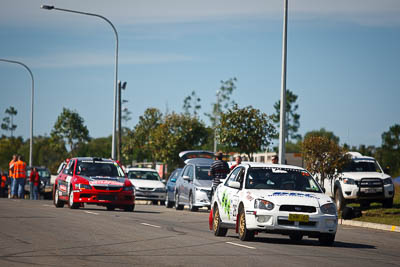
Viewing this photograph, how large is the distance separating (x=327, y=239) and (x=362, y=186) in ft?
46.7

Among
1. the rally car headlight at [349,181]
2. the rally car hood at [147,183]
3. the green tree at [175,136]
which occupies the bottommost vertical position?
the rally car hood at [147,183]

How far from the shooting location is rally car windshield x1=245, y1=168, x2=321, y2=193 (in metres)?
15.8

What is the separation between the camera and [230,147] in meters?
40.0

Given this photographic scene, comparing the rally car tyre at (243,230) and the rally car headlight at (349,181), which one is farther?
the rally car headlight at (349,181)

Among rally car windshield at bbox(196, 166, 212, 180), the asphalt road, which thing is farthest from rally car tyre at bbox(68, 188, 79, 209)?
Answer: the asphalt road

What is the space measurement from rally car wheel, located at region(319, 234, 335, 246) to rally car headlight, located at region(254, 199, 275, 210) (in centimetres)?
112

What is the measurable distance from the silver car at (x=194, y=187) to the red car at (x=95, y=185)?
10.3 ft

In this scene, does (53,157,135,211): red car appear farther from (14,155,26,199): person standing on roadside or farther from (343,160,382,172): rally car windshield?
(14,155,26,199): person standing on roadside

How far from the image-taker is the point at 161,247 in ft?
44.5

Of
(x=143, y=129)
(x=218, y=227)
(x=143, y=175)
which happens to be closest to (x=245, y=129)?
(x=143, y=175)

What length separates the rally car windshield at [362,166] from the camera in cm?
3033

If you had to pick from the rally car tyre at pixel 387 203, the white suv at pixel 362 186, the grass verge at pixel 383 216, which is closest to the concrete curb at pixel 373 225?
the grass verge at pixel 383 216

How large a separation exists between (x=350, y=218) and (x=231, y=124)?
1472 centimetres

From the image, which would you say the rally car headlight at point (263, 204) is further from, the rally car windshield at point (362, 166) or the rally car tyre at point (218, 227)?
the rally car windshield at point (362, 166)
